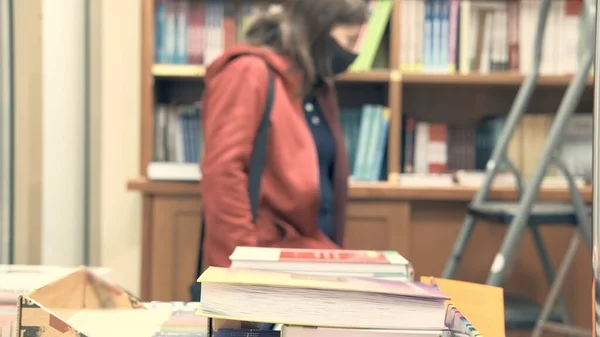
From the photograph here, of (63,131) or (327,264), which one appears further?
(63,131)

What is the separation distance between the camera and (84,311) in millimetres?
703

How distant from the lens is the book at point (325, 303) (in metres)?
0.52

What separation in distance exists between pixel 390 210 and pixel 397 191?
75mm

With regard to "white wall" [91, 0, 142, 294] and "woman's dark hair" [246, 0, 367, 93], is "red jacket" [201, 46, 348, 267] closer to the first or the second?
"woman's dark hair" [246, 0, 367, 93]

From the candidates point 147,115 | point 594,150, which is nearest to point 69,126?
point 147,115

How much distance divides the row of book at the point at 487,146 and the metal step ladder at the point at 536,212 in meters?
0.21

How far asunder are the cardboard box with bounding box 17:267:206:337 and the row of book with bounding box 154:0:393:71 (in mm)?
1334

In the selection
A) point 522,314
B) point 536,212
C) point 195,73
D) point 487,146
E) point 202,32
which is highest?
point 202,32

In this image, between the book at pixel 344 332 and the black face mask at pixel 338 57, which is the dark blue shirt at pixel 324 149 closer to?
the black face mask at pixel 338 57

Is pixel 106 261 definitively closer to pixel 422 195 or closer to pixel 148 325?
pixel 422 195

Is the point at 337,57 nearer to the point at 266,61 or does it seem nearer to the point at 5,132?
the point at 266,61

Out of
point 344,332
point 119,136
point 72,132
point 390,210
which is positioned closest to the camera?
point 344,332

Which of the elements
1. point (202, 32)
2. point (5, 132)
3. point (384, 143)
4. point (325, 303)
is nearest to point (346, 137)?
point (384, 143)

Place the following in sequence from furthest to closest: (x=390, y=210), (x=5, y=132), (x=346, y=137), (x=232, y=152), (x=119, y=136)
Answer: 1. (x=119, y=136)
2. (x=346, y=137)
3. (x=390, y=210)
4. (x=5, y=132)
5. (x=232, y=152)
